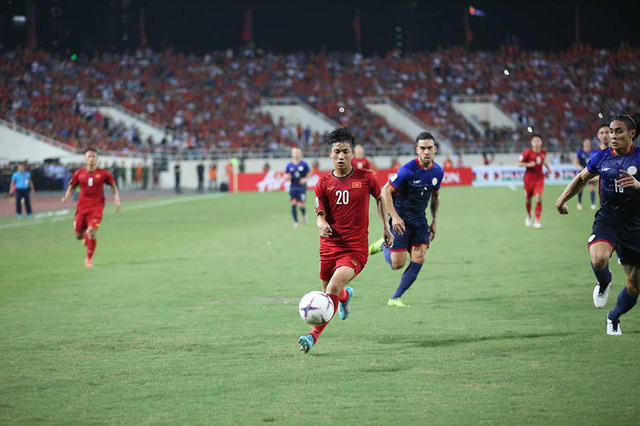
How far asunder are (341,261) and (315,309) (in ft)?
2.63

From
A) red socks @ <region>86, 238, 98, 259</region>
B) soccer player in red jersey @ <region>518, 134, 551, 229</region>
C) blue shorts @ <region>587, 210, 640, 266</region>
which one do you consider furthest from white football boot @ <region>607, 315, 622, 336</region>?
soccer player in red jersey @ <region>518, 134, 551, 229</region>

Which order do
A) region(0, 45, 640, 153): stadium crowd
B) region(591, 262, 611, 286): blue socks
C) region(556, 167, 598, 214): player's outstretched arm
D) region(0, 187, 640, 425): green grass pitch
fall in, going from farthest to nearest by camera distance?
region(0, 45, 640, 153): stadium crowd
region(591, 262, 611, 286): blue socks
region(556, 167, 598, 214): player's outstretched arm
region(0, 187, 640, 425): green grass pitch

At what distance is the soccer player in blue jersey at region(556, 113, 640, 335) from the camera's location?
8398 millimetres

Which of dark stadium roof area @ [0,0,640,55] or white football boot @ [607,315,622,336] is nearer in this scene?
white football boot @ [607,315,622,336]

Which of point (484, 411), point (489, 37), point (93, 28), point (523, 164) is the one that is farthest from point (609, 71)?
point (484, 411)

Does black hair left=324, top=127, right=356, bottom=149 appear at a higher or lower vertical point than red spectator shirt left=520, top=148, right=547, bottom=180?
higher

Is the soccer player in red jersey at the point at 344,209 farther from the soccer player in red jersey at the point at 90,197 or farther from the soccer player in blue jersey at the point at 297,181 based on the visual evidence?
the soccer player in blue jersey at the point at 297,181

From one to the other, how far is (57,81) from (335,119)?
20.0 m

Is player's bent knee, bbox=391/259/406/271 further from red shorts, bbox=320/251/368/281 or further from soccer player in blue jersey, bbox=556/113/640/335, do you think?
soccer player in blue jersey, bbox=556/113/640/335

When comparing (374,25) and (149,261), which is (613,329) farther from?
(374,25)

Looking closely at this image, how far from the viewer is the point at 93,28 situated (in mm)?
67500

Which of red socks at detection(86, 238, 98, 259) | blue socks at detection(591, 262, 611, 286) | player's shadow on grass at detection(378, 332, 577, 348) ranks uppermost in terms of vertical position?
blue socks at detection(591, 262, 611, 286)

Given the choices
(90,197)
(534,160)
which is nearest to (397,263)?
(90,197)

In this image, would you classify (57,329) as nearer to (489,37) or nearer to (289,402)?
(289,402)
